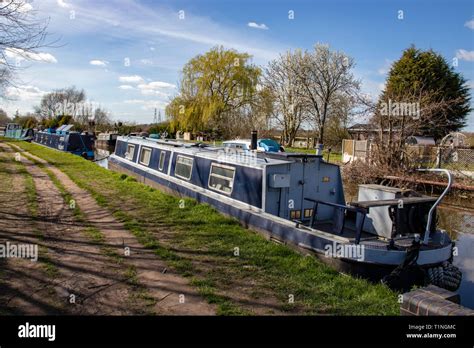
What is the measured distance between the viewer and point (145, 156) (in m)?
13.7

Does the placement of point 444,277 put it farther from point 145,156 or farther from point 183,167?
point 145,156

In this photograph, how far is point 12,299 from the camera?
14.1 ft

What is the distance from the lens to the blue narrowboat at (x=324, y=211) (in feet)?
19.2

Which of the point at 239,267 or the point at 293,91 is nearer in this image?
the point at 239,267

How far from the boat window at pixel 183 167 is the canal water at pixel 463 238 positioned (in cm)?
642

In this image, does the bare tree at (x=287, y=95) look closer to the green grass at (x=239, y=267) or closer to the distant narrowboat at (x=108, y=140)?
the distant narrowboat at (x=108, y=140)

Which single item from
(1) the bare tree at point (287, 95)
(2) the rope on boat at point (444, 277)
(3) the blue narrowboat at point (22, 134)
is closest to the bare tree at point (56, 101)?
(3) the blue narrowboat at point (22, 134)

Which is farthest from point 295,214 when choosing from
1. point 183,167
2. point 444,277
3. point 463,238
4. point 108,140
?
point 108,140

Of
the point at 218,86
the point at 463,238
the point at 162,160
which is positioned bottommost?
the point at 463,238

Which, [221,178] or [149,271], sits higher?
[221,178]

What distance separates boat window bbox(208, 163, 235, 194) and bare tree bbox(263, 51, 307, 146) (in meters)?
22.6

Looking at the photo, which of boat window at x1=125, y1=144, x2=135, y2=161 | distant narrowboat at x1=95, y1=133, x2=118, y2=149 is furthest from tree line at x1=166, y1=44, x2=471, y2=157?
boat window at x1=125, y1=144, x2=135, y2=161

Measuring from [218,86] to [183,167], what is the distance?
27388 mm
